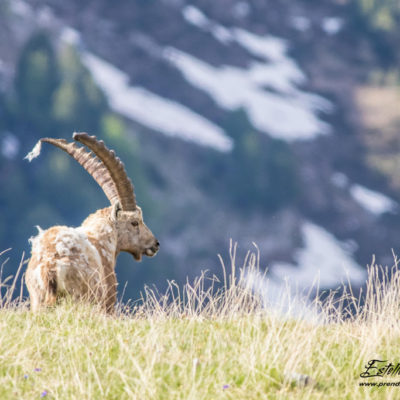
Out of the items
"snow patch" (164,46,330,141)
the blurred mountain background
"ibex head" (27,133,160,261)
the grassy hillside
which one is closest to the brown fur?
"ibex head" (27,133,160,261)

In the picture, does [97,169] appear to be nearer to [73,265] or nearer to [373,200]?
[73,265]

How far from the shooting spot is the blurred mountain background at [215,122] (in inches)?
3472

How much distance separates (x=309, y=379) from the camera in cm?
530

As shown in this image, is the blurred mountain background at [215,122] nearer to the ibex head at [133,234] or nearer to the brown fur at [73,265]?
the ibex head at [133,234]

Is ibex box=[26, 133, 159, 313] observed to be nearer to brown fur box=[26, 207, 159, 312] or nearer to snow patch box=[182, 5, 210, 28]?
brown fur box=[26, 207, 159, 312]

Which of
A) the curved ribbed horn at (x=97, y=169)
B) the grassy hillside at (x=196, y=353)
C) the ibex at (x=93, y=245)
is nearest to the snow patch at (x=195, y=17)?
the curved ribbed horn at (x=97, y=169)

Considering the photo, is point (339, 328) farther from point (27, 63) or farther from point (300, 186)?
point (27, 63)

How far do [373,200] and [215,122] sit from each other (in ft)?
85.9

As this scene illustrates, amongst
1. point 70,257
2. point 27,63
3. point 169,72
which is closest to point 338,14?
point 169,72

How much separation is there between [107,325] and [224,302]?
4.23 ft

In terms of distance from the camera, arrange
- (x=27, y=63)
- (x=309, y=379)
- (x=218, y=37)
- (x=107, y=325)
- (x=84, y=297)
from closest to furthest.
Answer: (x=309, y=379), (x=107, y=325), (x=84, y=297), (x=27, y=63), (x=218, y=37)

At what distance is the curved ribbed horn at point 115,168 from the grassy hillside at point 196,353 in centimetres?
234

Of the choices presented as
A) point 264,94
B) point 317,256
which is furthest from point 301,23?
point 317,256

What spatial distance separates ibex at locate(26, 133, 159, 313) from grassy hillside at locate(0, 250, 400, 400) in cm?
80
